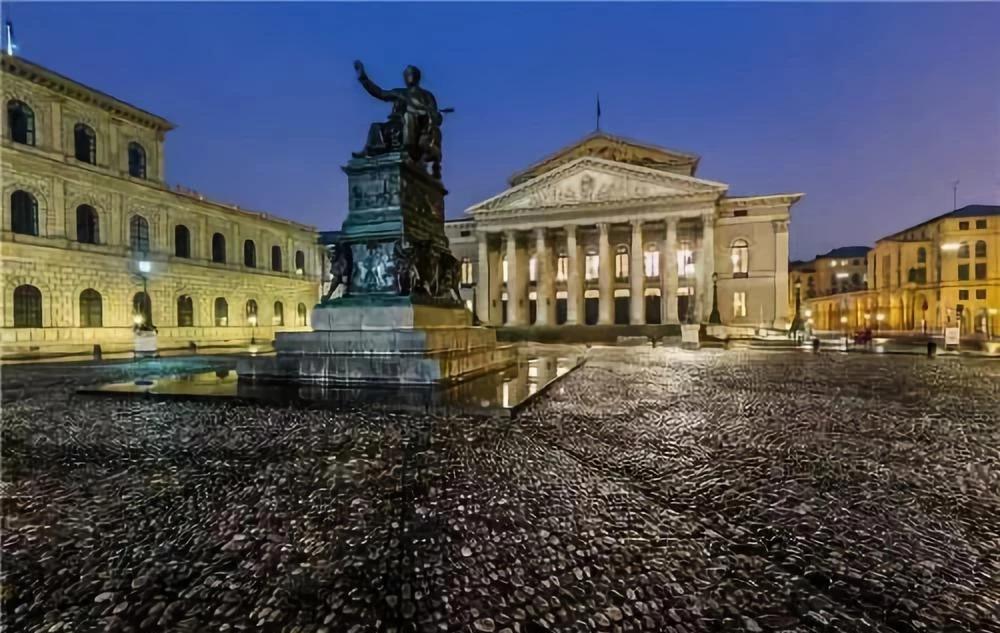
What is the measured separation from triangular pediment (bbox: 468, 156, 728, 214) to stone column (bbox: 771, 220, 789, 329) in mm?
7543

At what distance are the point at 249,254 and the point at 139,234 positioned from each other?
10.2 meters

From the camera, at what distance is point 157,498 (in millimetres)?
2908

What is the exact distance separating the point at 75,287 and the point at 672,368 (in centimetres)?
3213

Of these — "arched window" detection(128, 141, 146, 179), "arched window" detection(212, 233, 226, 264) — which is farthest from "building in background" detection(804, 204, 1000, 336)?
"arched window" detection(128, 141, 146, 179)

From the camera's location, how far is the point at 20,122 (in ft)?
80.7

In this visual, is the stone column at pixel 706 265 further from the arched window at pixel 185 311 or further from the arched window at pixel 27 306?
the arched window at pixel 27 306

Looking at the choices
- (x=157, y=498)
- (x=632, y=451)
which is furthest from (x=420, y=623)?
(x=632, y=451)

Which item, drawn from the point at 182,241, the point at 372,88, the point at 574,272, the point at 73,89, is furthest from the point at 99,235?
the point at 574,272

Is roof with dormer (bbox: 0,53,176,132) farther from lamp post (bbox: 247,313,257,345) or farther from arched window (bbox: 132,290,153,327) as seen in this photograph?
lamp post (bbox: 247,313,257,345)

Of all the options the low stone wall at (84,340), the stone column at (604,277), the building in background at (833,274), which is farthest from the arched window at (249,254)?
the building in background at (833,274)

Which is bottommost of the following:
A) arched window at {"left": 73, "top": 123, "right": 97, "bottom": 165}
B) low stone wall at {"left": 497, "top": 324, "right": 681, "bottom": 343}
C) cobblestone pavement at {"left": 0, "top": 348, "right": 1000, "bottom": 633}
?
low stone wall at {"left": 497, "top": 324, "right": 681, "bottom": 343}

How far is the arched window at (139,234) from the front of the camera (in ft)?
97.9

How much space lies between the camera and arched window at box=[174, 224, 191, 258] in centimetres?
3353

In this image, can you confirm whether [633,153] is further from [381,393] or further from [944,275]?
[381,393]
